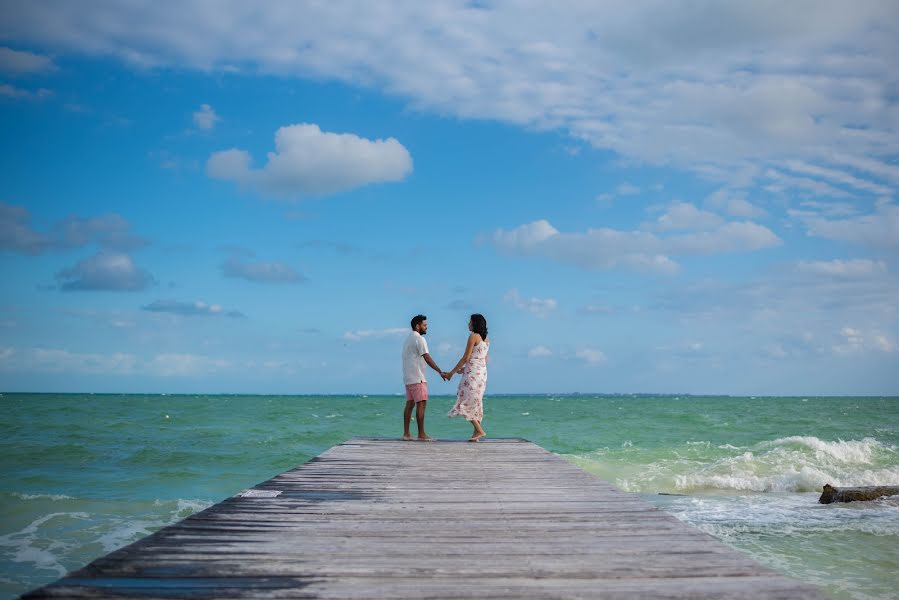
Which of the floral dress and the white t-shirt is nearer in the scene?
the white t-shirt

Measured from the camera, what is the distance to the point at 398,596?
3293 mm

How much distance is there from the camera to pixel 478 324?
11.2m

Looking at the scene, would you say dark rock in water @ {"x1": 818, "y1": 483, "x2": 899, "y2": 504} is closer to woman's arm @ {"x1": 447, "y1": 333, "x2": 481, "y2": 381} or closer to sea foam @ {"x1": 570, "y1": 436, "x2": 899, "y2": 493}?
sea foam @ {"x1": 570, "y1": 436, "x2": 899, "y2": 493}

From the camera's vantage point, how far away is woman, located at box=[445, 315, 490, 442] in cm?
1118

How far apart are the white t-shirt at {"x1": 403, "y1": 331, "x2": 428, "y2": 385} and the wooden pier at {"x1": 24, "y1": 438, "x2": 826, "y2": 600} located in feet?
14.4

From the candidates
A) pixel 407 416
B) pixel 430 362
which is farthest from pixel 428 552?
pixel 407 416

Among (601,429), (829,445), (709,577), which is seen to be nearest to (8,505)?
(709,577)

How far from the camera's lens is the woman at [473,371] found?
36.7ft

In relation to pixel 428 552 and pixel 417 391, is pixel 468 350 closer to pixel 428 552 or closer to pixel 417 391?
pixel 417 391

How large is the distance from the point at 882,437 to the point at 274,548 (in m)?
35.1

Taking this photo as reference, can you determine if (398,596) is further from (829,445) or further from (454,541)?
(829,445)

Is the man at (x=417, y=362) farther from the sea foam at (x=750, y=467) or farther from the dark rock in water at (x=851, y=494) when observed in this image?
the dark rock in water at (x=851, y=494)

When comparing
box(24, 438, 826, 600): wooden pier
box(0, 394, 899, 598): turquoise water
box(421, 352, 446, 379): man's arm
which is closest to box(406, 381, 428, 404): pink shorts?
box(421, 352, 446, 379): man's arm

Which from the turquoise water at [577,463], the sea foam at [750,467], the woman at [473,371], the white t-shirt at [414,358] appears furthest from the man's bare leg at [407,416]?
the sea foam at [750,467]
